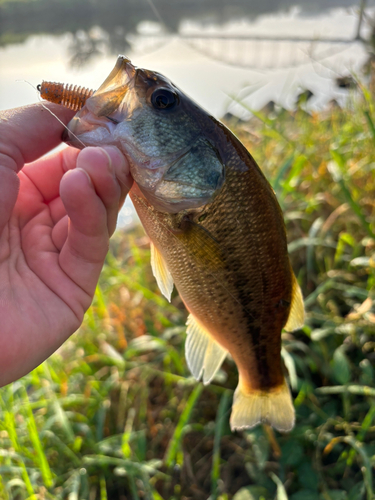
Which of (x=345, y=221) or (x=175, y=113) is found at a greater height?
(x=175, y=113)

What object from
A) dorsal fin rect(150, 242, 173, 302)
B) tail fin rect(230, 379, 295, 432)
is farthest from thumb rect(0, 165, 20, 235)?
tail fin rect(230, 379, 295, 432)

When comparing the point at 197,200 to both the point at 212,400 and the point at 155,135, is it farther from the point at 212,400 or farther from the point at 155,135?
the point at 212,400

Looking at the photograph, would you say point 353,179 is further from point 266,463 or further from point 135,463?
point 135,463

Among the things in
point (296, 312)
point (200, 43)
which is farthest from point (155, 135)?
point (200, 43)

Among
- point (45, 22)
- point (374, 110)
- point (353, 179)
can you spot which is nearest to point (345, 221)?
point (353, 179)

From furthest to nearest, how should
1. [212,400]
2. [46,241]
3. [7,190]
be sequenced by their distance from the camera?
[212,400] → [46,241] → [7,190]

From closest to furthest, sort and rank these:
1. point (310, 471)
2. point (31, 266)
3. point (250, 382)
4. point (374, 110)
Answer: point (31, 266) → point (250, 382) → point (310, 471) → point (374, 110)
